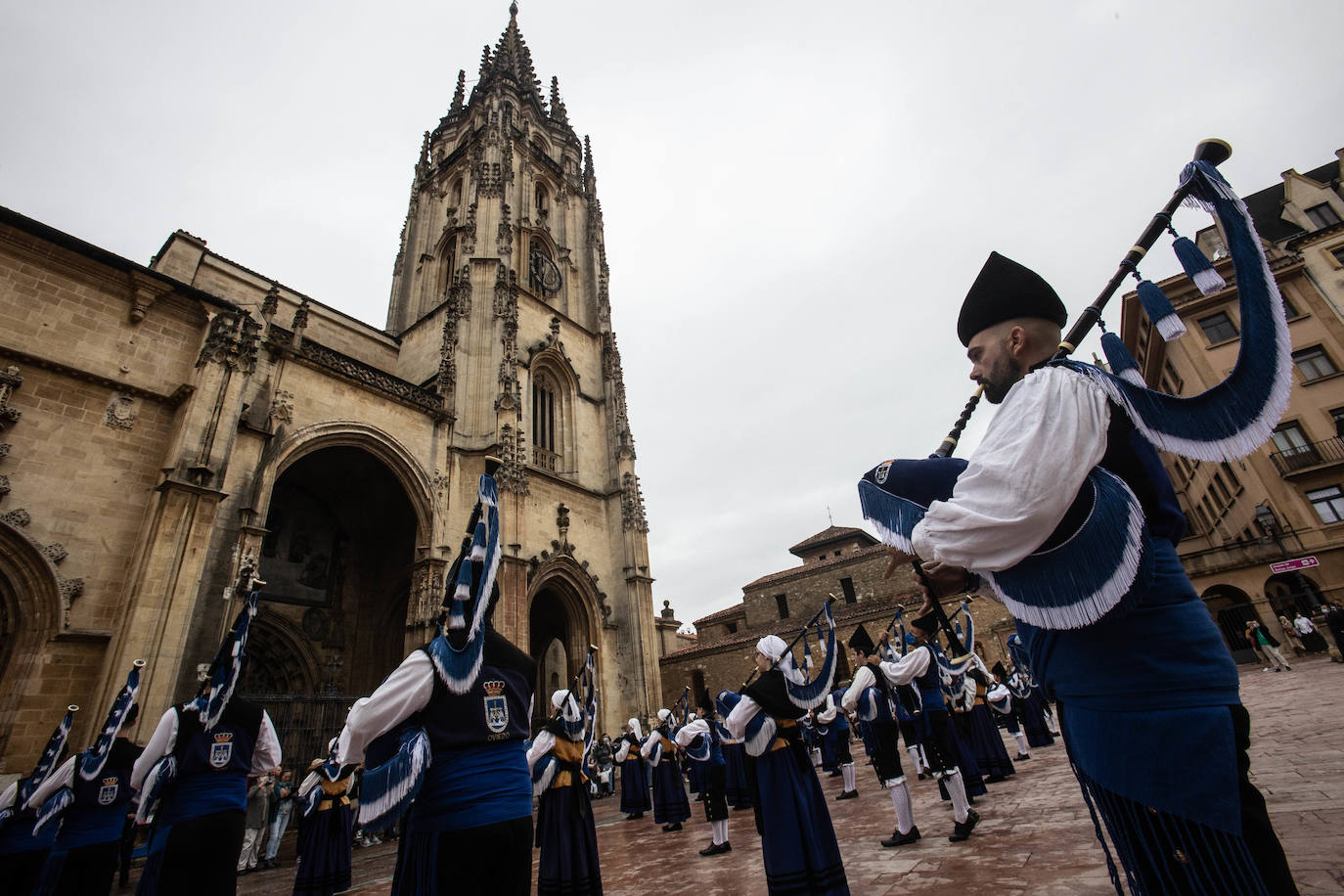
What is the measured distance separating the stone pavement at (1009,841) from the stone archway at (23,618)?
14.5 ft

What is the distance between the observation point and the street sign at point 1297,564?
1816cm

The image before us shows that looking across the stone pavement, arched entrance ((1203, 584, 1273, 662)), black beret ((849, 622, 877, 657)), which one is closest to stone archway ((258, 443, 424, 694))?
the stone pavement

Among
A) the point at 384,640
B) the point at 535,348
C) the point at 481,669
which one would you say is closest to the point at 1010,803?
the point at 481,669

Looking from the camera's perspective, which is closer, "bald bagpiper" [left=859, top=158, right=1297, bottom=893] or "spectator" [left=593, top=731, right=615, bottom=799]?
"bald bagpiper" [left=859, top=158, right=1297, bottom=893]

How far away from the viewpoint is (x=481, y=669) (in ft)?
10.8

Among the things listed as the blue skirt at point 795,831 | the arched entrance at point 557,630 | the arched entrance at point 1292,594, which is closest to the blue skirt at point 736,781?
the blue skirt at point 795,831

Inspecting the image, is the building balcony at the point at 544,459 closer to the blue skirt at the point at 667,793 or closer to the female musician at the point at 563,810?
the blue skirt at the point at 667,793

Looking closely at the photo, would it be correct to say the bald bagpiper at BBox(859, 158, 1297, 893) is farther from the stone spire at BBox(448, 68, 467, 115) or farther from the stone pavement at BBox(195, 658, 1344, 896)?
the stone spire at BBox(448, 68, 467, 115)

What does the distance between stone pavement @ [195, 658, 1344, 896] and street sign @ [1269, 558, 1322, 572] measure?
36.5 feet

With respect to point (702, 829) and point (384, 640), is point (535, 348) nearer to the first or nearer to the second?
point (384, 640)

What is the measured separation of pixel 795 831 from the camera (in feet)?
14.0

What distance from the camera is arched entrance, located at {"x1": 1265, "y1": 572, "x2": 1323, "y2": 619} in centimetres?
1853

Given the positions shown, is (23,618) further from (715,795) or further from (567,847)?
(715,795)

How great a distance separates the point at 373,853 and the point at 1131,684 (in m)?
13.1
